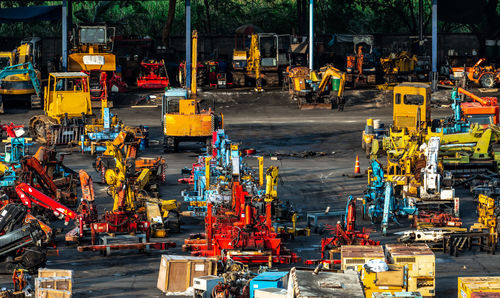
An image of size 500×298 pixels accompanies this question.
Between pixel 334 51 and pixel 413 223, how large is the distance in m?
38.9

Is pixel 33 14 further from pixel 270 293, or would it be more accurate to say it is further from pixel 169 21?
pixel 270 293

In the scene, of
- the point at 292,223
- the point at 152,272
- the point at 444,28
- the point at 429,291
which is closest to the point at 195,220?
the point at 292,223

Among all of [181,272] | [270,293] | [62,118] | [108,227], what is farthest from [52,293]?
[62,118]

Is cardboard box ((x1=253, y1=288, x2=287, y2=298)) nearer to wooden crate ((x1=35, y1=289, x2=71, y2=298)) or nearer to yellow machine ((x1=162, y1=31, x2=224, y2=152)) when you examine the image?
wooden crate ((x1=35, y1=289, x2=71, y2=298))

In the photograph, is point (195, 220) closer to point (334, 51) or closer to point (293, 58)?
point (293, 58)

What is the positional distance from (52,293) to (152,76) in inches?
→ 1481

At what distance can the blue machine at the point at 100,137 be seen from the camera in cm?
4084

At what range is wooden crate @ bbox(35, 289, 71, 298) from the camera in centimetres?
2159

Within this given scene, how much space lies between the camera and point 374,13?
7544cm

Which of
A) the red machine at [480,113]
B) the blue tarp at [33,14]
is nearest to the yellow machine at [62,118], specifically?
the red machine at [480,113]

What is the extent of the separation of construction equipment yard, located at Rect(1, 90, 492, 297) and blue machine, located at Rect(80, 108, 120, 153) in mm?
449

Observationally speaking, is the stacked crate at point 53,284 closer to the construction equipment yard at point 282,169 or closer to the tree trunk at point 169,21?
the construction equipment yard at point 282,169

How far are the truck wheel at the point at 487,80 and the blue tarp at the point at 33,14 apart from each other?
82.1 ft

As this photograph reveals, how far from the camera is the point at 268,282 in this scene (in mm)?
21125
